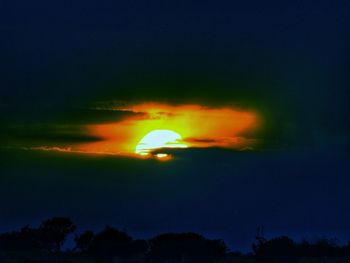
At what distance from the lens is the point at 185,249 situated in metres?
68.8

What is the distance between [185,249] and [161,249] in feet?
5.69

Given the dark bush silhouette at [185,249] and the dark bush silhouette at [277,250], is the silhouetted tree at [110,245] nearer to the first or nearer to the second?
the dark bush silhouette at [185,249]

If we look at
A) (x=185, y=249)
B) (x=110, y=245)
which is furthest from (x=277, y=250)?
(x=110, y=245)

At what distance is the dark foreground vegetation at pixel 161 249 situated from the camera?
66.2 metres

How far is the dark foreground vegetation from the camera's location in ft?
217

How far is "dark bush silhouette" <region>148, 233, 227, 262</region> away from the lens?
6700cm

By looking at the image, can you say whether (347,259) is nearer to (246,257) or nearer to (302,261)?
(302,261)

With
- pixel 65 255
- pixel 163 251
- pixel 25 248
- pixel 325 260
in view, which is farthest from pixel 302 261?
pixel 25 248

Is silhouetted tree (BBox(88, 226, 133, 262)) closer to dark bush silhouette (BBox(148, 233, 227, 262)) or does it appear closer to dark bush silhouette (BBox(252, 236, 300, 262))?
dark bush silhouette (BBox(148, 233, 227, 262))

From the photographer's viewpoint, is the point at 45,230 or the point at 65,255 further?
the point at 45,230

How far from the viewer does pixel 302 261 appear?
212ft

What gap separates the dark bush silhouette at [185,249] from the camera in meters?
67.0

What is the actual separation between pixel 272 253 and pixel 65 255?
1363cm

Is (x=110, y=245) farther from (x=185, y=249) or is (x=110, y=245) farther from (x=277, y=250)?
(x=277, y=250)
